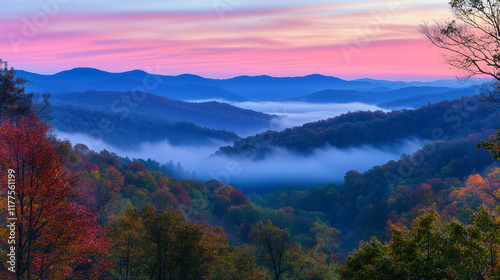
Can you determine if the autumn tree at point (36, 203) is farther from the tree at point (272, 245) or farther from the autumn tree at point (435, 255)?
the tree at point (272, 245)

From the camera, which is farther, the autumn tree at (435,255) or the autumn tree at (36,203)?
the autumn tree at (36,203)

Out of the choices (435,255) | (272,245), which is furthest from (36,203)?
(272,245)

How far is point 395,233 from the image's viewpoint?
46.1 ft

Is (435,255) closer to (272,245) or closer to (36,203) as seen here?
(36,203)

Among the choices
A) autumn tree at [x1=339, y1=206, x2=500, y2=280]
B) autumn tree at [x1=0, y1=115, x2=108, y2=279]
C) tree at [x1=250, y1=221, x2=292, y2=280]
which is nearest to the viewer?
autumn tree at [x1=339, y1=206, x2=500, y2=280]

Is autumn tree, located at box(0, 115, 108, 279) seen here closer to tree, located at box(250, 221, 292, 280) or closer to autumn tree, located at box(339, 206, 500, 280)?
autumn tree, located at box(339, 206, 500, 280)

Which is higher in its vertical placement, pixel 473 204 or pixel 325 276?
pixel 473 204

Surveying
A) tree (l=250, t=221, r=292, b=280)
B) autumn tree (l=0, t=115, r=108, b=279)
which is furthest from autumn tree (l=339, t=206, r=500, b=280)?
tree (l=250, t=221, r=292, b=280)

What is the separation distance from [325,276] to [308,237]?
1362 inches

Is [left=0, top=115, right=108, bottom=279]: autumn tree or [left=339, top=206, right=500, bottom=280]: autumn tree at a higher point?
[left=0, top=115, right=108, bottom=279]: autumn tree

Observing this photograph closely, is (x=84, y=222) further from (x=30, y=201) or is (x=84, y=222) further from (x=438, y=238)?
(x=438, y=238)

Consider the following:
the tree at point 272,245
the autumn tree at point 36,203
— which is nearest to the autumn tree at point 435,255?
the autumn tree at point 36,203

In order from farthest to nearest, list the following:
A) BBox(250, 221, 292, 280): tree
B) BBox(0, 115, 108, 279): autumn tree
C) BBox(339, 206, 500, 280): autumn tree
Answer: BBox(250, 221, 292, 280): tree → BBox(0, 115, 108, 279): autumn tree → BBox(339, 206, 500, 280): autumn tree

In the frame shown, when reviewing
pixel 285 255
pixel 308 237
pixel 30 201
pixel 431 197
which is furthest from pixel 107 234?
pixel 431 197
